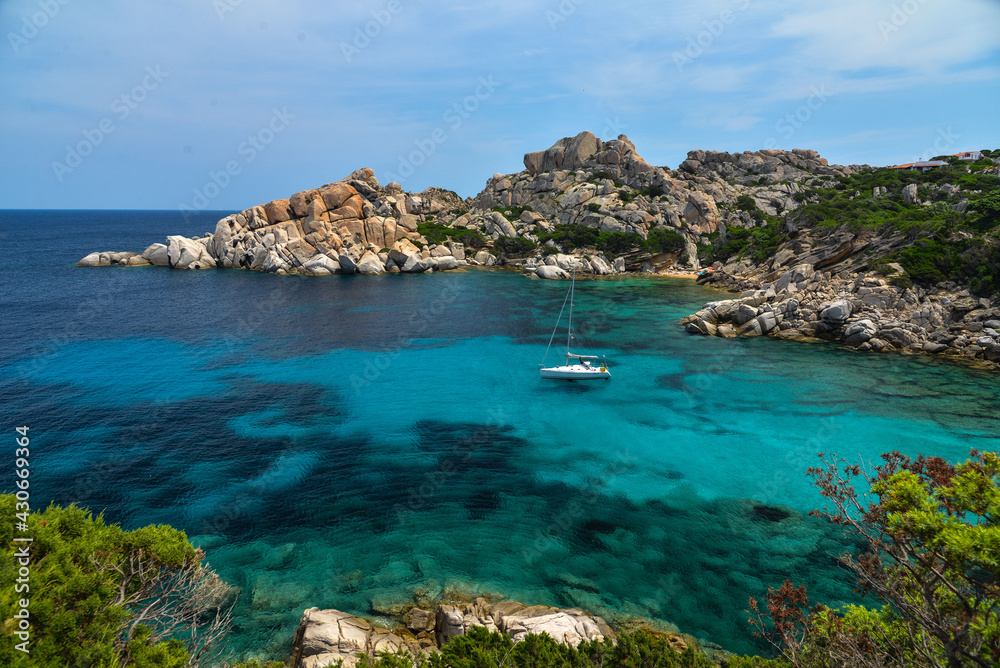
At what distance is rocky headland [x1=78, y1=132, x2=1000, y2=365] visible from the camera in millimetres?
56906

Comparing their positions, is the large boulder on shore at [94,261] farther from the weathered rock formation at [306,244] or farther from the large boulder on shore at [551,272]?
the large boulder on shore at [551,272]

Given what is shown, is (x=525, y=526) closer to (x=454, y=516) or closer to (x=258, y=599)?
(x=454, y=516)

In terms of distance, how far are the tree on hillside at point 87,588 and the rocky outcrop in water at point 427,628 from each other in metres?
4.50

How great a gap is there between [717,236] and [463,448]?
11336 cm

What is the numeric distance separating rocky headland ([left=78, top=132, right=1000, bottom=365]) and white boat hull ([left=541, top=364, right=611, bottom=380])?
22935 millimetres

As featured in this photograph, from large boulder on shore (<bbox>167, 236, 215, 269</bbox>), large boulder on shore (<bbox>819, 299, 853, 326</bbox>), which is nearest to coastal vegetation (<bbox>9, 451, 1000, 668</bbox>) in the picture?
large boulder on shore (<bbox>819, 299, 853, 326</bbox>)

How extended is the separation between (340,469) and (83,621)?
18560 mm

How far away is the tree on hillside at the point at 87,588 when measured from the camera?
9117mm

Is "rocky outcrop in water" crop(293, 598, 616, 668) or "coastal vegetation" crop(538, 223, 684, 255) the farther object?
"coastal vegetation" crop(538, 223, 684, 255)

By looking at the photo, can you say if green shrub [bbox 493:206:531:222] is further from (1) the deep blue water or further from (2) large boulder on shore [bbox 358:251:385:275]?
(1) the deep blue water

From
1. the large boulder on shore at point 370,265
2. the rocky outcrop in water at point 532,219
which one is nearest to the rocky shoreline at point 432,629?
the rocky outcrop in water at point 532,219

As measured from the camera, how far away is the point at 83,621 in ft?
33.0

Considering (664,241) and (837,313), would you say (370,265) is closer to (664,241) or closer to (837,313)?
(664,241)

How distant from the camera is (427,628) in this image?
56.5 ft
